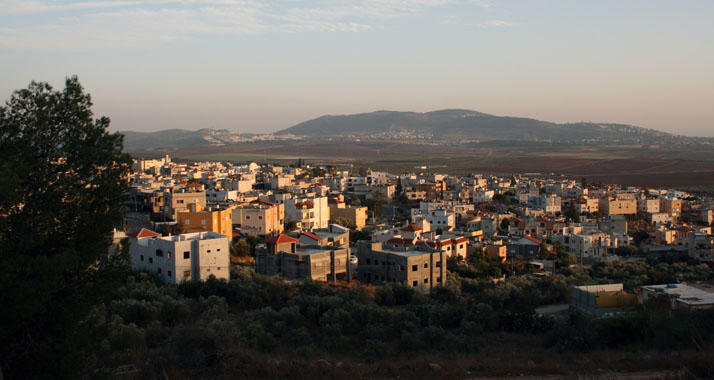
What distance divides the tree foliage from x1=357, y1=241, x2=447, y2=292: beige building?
40.7ft

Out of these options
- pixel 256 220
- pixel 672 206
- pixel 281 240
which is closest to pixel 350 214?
pixel 256 220

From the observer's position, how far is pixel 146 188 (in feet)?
102

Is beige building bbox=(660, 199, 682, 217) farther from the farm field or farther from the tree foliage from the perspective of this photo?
the tree foliage

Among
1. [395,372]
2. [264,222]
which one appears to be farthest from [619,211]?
[395,372]

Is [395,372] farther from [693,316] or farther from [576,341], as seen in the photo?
[693,316]

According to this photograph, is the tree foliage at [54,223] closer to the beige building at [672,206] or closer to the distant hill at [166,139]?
the beige building at [672,206]

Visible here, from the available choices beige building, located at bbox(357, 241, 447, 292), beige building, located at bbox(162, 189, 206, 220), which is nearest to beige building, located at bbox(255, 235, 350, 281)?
beige building, located at bbox(357, 241, 447, 292)

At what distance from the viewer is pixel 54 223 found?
5461 mm

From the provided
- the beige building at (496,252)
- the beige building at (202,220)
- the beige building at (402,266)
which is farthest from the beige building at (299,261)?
the beige building at (496,252)

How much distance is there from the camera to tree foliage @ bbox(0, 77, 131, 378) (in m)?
5.07

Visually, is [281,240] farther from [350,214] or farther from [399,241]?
[350,214]

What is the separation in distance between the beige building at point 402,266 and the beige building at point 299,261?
56cm

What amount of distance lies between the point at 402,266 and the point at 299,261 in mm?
2788

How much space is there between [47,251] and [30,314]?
0.65m
